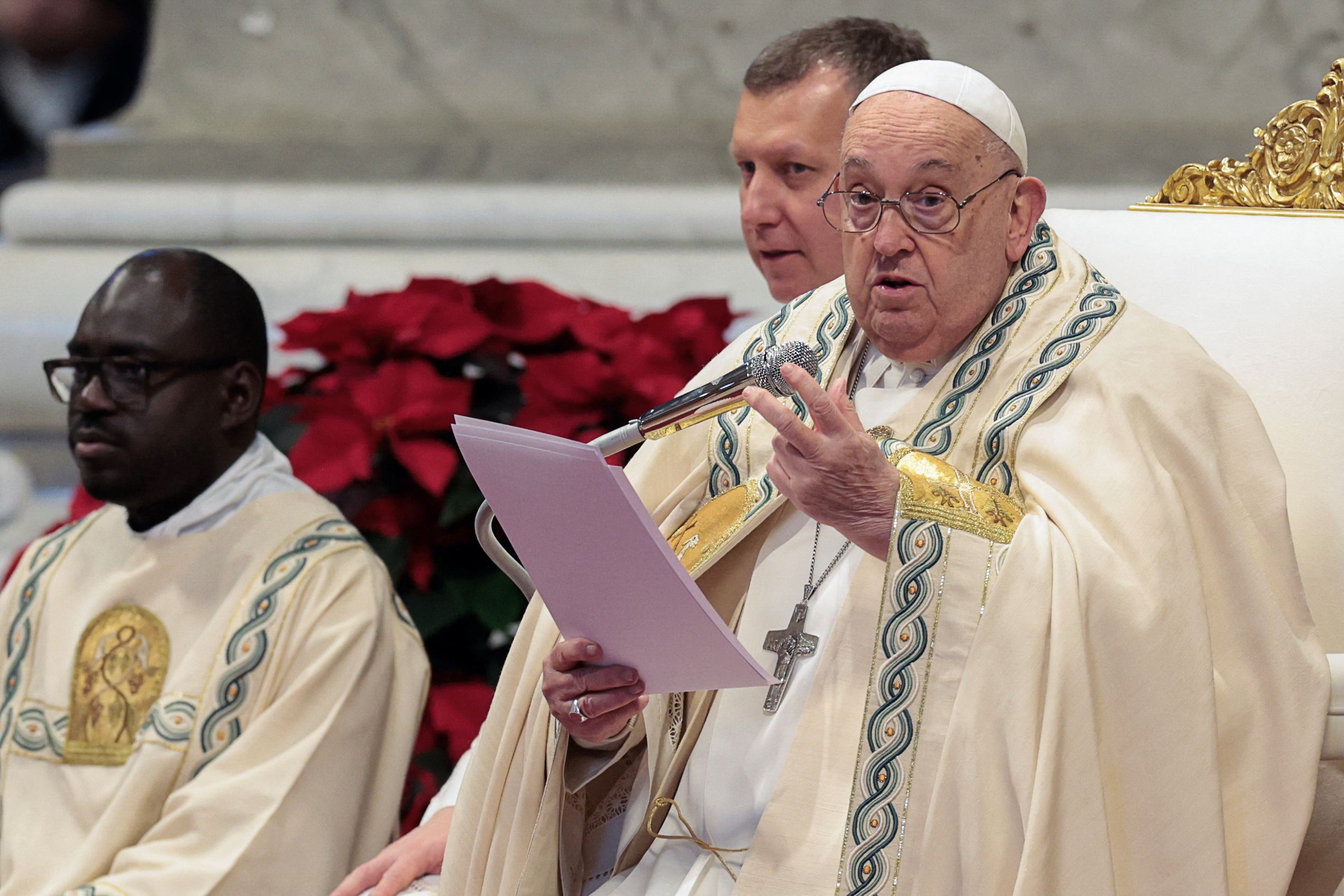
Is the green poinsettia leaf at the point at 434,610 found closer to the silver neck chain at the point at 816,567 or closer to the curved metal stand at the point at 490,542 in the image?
the curved metal stand at the point at 490,542

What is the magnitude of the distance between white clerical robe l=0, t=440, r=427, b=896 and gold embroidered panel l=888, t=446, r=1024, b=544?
3.78ft

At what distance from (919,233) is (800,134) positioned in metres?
0.85

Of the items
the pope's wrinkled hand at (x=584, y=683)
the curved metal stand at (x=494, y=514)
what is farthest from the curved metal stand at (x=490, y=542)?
the pope's wrinkled hand at (x=584, y=683)

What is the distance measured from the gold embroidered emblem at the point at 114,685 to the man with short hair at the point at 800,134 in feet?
1.78

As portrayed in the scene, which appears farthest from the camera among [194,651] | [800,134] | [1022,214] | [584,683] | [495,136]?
[495,136]

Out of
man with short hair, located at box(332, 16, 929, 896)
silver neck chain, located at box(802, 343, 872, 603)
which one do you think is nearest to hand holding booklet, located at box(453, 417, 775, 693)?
silver neck chain, located at box(802, 343, 872, 603)

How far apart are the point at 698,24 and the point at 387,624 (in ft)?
7.67

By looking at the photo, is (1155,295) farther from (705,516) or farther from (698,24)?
(698,24)

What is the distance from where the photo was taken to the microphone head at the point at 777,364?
6.72 ft

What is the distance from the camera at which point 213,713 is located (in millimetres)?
2863

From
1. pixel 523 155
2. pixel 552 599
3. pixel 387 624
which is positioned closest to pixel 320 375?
pixel 387 624

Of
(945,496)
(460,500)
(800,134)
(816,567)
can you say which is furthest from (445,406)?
(945,496)

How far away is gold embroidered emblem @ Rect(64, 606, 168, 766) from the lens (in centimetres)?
294

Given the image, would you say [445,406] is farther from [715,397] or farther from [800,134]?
[715,397]
